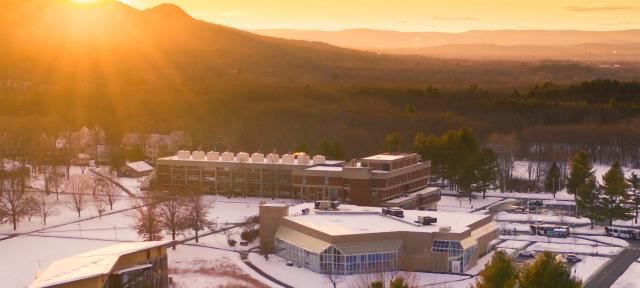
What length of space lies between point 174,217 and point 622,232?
24.2m


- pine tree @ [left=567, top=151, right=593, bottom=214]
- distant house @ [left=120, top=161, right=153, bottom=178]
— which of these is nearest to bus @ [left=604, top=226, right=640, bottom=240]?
pine tree @ [left=567, top=151, right=593, bottom=214]

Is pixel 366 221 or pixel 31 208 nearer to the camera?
pixel 366 221

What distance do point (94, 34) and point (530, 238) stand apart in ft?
575

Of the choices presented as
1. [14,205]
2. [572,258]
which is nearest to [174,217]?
[14,205]

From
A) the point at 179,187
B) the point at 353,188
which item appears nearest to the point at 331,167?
the point at 353,188

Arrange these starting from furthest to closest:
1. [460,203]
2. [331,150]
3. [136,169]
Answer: [136,169]
[331,150]
[460,203]

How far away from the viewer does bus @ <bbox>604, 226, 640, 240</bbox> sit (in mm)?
41894

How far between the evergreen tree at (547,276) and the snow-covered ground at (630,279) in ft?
28.8

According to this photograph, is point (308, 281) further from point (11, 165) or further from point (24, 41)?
point (24, 41)

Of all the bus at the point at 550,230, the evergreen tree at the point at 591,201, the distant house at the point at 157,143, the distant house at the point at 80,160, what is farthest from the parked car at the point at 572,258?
the distant house at the point at 80,160

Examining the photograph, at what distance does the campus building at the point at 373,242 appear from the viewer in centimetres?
3453

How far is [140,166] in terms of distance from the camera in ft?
221

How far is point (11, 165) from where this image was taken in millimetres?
61938

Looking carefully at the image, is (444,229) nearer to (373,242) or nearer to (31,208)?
(373,242)
